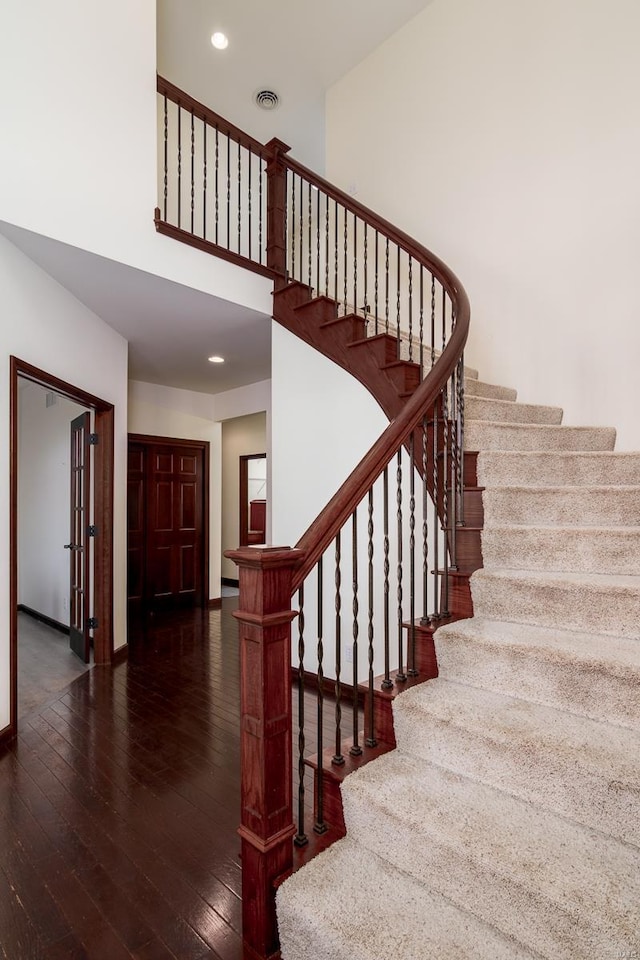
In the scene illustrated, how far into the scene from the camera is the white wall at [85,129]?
8.57ft

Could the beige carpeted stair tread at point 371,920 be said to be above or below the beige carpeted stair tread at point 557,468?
below

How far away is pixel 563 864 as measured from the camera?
3.97 ft

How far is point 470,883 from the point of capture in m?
1.27

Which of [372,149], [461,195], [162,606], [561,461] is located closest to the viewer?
[561,461]

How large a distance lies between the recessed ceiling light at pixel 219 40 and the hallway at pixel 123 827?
17.7ft

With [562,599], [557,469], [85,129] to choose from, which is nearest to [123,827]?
[562,599]

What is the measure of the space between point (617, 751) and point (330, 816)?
2.90 ft

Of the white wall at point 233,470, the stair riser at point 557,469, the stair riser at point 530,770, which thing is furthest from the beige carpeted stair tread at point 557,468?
the white wall at point 233,470

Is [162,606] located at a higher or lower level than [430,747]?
lower

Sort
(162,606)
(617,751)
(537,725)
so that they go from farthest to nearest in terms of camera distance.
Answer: (162,606), (537,725), (617,751)

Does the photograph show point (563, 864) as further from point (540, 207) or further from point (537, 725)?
point (540, 207)

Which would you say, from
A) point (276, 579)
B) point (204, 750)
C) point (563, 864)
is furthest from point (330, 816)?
point (204, 750)

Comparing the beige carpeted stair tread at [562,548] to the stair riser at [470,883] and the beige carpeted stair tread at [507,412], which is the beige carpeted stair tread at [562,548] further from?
the stair riser at [470,883]

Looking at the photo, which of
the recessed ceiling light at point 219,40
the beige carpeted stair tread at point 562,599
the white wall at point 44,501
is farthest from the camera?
the white wall at point 44,501
